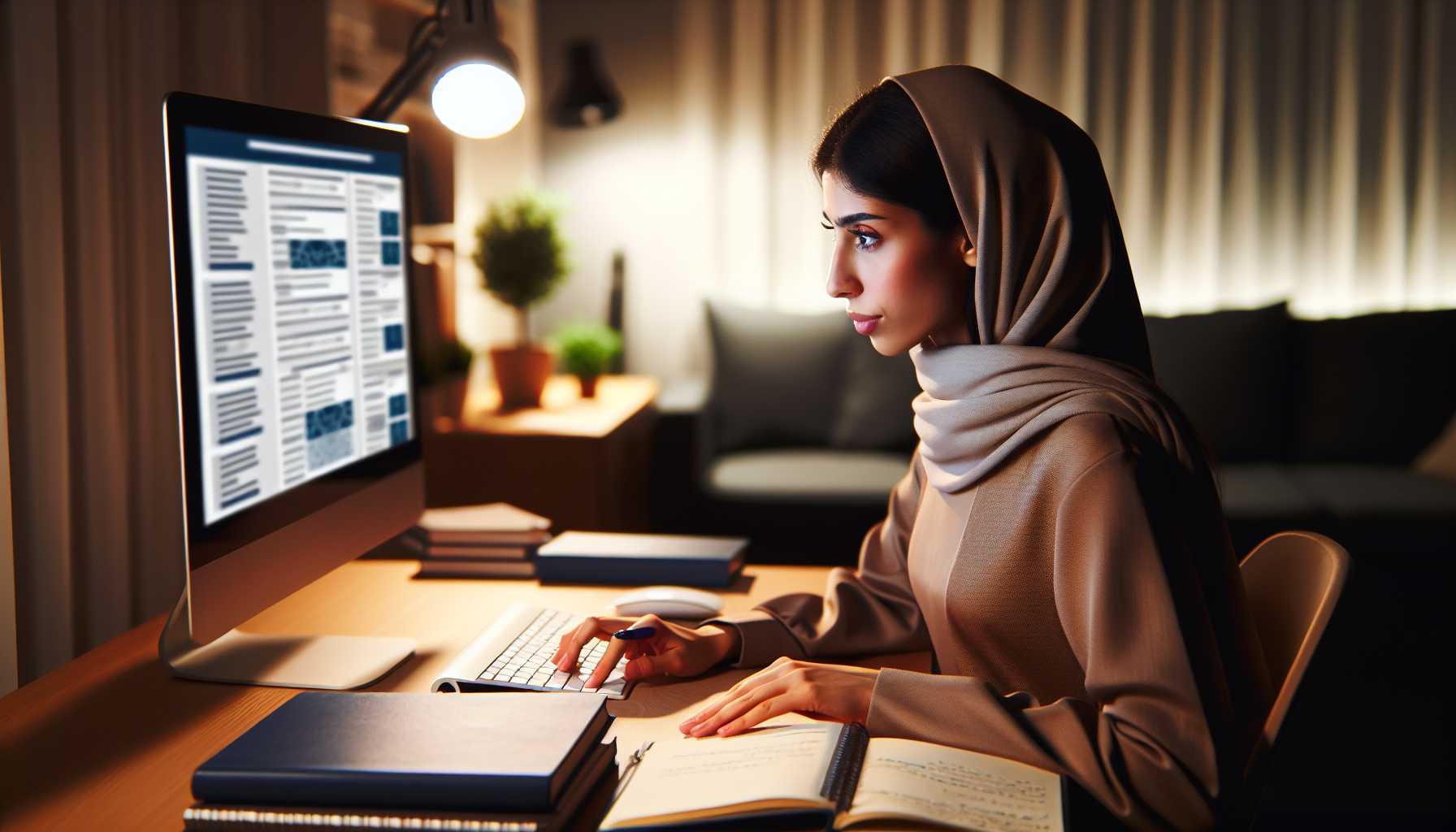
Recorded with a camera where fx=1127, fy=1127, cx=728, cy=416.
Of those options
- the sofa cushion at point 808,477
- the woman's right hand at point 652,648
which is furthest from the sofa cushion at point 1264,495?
the woman's right hand at point 652,648

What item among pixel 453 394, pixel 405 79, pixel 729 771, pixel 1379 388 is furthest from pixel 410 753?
pixel 1379 388

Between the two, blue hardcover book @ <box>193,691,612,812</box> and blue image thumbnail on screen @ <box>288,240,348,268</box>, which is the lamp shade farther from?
blue hardcover book @ <box>193,691,612,812</box>

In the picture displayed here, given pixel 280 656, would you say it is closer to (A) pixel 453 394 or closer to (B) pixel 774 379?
(A) pixel 453 394

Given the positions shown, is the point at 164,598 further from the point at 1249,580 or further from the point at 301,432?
the point at 1249,580

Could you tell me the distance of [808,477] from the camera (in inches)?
124

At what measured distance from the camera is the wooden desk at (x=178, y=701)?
32.9 inches

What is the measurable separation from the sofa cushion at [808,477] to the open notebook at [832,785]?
6.98 feet

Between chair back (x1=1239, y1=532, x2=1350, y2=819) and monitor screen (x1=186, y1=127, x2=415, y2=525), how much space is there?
89 cm

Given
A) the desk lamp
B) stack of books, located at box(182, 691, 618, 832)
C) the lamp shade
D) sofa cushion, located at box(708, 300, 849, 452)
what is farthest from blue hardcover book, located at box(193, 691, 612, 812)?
the lamp shade

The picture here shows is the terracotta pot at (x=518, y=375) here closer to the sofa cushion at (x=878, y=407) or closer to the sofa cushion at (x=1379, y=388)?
the sofa cushion at (x=878, y=407)

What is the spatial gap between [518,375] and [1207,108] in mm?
2467

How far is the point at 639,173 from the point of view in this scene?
161 inches

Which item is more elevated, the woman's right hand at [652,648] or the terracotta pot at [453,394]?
the terracotta pot at [453,394]

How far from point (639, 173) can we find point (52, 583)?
2771mm
